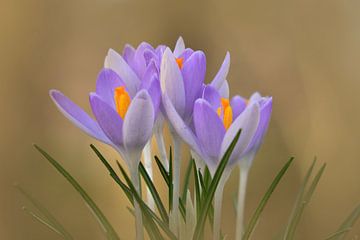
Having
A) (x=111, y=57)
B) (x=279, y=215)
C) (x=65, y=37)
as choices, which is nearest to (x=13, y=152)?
(x=65, y=37)

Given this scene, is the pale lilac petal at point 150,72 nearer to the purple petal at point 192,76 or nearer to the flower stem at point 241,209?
the purple petal at point 192,76

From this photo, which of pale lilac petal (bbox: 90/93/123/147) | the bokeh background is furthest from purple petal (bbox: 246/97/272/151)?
the bokeh background

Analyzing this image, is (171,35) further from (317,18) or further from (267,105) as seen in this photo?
(267,105)

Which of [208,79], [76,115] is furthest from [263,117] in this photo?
[208,79]

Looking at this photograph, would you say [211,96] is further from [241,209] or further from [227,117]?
[241,209]

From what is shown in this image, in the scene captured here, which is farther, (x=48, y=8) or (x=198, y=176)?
(x=48, y=8)

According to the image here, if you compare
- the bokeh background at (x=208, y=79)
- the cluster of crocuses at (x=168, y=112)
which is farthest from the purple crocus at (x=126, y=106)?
the bokeh background at (x=208, y=79)
